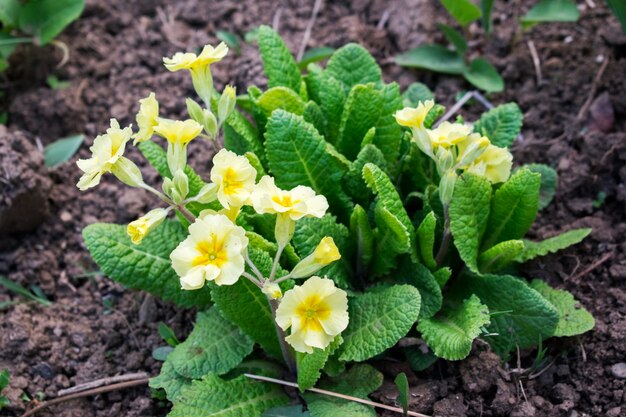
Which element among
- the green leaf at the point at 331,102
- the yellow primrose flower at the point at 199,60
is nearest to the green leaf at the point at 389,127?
the green leaf at the point at 331,102

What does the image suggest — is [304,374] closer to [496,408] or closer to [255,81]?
[496,408]

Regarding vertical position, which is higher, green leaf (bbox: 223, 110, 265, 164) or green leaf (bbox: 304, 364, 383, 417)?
green leaf (bbox: 223, 110, 265, 164)

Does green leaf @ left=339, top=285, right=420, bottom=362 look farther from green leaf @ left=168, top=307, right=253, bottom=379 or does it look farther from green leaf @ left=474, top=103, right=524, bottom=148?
green leaf @ left=474, top=103, right=524, bottom=148

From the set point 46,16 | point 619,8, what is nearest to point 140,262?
point 46,16

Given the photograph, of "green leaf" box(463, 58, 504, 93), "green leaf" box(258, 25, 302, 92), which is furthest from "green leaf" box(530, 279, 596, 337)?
"green leaf" box(258, 25, 302, 92)

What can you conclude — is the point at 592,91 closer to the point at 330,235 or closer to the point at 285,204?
the point at 330,235

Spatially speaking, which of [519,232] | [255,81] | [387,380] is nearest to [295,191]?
[387,380]
